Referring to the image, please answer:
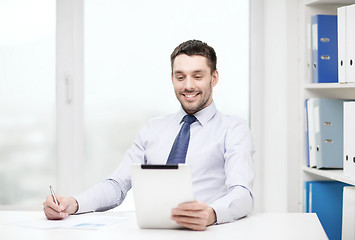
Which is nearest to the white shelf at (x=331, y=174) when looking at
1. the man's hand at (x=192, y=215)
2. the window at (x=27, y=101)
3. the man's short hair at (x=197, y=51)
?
the man's short hair at (x=197, y=51)

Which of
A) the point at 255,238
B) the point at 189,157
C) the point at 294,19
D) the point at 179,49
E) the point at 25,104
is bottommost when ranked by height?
the point at 255,238

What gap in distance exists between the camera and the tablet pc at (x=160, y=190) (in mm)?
1671

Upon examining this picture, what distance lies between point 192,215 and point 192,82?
778mm

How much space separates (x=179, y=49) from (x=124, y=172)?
581mm

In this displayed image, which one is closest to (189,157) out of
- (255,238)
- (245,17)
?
(255,238)

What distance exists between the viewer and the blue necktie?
234 centimetres

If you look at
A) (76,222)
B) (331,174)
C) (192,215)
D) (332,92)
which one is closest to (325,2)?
(332,92)

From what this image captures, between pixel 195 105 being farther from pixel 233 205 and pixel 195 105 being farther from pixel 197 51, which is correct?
pixel 233 205

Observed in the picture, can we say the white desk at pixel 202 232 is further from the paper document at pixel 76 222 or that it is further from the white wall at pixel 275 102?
the white wall at pixel 275 102

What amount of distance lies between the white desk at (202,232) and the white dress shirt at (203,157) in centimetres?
18

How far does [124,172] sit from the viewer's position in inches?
93.0

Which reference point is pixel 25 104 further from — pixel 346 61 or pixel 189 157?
pixel 346 61

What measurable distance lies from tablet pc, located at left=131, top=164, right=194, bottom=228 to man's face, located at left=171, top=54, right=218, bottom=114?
722 millimetres

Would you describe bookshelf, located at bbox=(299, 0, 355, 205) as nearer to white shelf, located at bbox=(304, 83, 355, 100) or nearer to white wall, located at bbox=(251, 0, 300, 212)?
white shelf, located at bbox=(304, 83, 355, 100)
